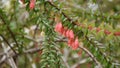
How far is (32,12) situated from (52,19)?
0.19m

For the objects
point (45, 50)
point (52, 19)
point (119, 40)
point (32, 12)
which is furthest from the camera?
point (119, 40)

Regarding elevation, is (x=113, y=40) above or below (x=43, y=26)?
below

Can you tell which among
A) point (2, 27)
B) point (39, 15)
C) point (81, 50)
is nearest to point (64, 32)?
point (39, 15)

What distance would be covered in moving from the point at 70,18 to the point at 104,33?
33 centimetres

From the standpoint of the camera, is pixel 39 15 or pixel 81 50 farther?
pixel 81 50

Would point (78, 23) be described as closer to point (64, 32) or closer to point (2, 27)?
point (64, 32)

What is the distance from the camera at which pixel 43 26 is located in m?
1.31

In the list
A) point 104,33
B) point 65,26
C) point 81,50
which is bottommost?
point 81,50

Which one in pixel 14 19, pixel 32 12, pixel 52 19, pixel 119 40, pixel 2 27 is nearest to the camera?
pixel 32 12

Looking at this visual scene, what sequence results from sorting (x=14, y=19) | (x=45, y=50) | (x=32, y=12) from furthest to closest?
(x=14, y=19) → (x=32, y=12) → (x=45, y=50)

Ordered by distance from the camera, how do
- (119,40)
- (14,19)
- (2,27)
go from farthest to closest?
(14,19) → (2,27) → (119,40)

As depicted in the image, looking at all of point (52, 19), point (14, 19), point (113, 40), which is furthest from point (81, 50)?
point (14, 19)

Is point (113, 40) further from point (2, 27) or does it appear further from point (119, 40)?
point (2, 27)

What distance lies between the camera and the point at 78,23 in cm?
134
